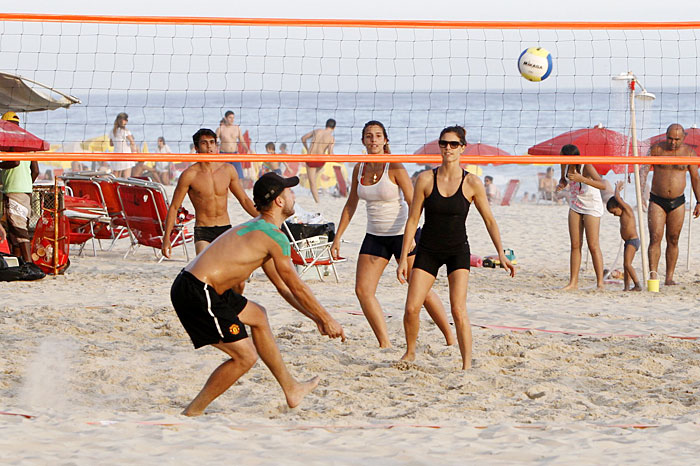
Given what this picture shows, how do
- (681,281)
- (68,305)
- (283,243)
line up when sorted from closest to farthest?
(283,243), (68,305), (681,281)

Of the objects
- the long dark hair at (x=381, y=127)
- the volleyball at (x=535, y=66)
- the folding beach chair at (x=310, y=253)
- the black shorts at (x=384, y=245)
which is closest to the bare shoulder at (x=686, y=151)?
the volleyball at (x=535, y=66)

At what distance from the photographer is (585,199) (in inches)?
307

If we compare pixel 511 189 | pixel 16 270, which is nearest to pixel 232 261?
pixel 16 270

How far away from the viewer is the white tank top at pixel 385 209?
17.3ft

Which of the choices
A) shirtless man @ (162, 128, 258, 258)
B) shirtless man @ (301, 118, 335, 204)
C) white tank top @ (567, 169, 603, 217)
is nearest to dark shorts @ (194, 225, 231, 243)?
shirtless man @ (162, 128, 258, 258)

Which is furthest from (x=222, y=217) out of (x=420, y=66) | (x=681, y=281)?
(x=420, y=66)

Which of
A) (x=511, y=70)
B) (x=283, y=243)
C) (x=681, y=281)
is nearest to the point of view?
(x=283, y=243)

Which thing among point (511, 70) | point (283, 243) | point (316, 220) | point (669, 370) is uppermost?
point (511, 70)

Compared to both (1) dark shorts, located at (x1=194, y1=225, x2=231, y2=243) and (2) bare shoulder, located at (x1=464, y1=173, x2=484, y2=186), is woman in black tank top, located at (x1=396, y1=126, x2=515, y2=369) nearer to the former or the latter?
(2) bare shoulder, located at (x1=464, y1=173, x2=484, y2=186)

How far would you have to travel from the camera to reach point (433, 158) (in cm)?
579

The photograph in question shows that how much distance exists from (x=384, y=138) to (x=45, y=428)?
2543 millimetres

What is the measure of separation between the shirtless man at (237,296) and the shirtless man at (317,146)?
11.0 metres

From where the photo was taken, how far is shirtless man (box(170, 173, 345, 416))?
3895 millimetres

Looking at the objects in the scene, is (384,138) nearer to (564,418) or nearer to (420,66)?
(564,418)
